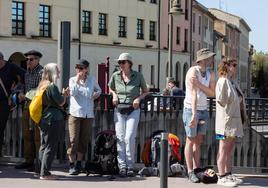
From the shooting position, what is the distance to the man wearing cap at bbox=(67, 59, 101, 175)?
10.3 meters

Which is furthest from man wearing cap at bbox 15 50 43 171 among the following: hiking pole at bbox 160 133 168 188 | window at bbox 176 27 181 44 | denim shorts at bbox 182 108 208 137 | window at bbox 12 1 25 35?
window at bbox 176 27 181 44

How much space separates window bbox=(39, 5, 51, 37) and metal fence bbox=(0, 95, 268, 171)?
20845mm

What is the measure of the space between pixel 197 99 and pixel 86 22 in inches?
1594

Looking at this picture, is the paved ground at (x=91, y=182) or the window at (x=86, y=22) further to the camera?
the window at (x=86, y=22)

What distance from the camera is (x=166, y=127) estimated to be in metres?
21.3

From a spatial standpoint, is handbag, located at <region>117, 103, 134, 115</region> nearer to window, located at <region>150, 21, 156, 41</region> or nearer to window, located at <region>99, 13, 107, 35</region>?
window, located at <region>99, 13, 107, 35</region>

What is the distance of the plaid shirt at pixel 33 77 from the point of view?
10.4 m

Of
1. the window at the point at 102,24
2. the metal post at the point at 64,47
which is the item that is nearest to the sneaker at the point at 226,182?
the metal post at the point at 64,47

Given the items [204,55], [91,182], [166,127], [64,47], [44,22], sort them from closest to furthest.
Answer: [204,55], [91,182], [64,47], [166,127], [44,22]

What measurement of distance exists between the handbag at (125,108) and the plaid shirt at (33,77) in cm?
140

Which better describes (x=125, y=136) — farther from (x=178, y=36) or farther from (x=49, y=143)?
(x=178, y=36)

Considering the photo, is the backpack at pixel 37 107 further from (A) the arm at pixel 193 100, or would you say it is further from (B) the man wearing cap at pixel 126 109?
(A) the arm at pixel 193 100

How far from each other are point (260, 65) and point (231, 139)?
379 feet

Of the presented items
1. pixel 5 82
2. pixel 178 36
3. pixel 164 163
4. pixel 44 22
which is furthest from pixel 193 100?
pixel 178 36
